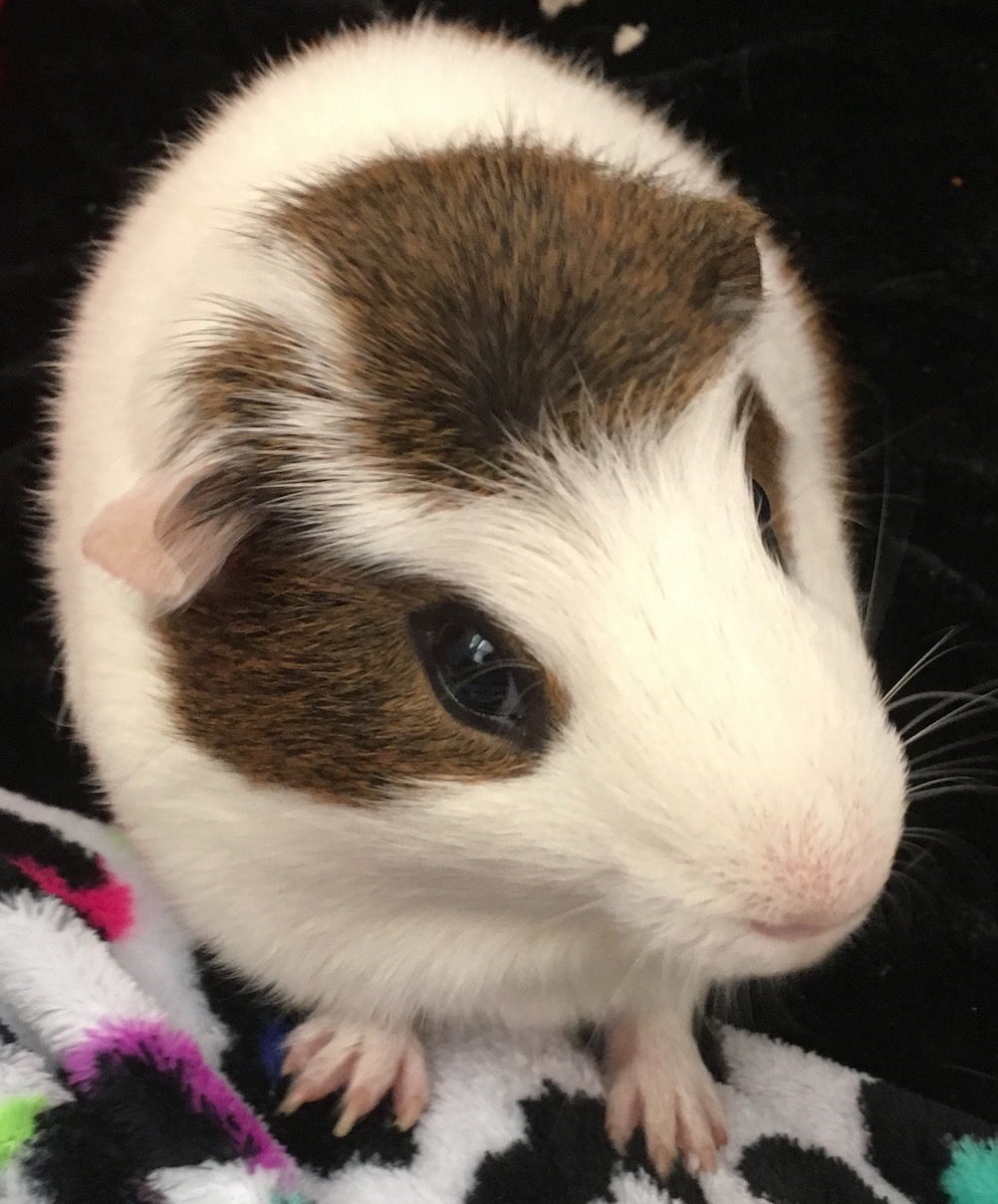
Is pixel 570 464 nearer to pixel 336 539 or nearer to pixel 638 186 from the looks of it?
pixel 336 539

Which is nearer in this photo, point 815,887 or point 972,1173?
point 815,887

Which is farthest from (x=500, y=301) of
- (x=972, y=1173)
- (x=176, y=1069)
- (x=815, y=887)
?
(x=972, y=1173)

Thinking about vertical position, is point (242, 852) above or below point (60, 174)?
below

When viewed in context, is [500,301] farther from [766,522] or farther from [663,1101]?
[663,1101]

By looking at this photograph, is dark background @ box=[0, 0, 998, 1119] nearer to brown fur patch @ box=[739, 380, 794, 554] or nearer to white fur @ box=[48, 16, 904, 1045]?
white fur @ box=[48, 16, 904, 1045]

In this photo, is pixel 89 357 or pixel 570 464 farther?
pixel 89 357

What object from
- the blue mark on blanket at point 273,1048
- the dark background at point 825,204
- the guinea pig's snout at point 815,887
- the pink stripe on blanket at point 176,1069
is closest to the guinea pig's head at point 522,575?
the guinea pig's snout at point 815,887

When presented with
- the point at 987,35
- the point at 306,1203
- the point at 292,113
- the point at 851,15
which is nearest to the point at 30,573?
the point at 292,113

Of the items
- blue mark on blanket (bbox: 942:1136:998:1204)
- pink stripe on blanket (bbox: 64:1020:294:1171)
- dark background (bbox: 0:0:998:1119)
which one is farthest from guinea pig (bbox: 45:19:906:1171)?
dark background (bbox: 0:0:998:1119)
